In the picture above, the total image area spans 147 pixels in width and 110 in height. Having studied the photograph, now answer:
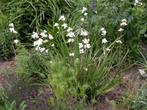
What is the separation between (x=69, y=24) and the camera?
214 inches

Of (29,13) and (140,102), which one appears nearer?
(140,102)

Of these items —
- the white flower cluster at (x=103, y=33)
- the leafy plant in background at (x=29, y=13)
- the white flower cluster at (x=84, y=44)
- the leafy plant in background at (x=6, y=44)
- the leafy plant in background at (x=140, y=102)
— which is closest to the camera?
the leafy plant in background at (x=140, y=102)

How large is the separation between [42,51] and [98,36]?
75 cm

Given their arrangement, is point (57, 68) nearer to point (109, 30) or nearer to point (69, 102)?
point (69, 102)

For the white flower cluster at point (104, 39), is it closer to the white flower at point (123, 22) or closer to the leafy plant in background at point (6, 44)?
the white flower at point (123, 22)

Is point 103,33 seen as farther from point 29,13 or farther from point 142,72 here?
point 29,13

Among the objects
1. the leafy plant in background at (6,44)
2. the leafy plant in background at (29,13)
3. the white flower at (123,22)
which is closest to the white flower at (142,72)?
the white flower at (123,22)

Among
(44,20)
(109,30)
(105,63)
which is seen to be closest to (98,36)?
(109,30)

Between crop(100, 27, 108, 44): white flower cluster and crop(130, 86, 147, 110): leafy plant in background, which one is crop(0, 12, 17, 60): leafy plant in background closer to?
crop(100, 27, 108, 44): white flower cluster

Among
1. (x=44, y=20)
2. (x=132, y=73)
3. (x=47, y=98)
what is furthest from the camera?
(x=44, y=20)

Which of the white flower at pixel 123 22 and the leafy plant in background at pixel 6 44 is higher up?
the leafy plant in background at pixel 6 44

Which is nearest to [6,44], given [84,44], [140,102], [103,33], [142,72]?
[84,44]

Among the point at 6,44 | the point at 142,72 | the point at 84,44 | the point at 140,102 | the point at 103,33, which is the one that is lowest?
the point at 140,102

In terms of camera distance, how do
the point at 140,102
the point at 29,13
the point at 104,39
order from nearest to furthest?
1. the point at 140,102
2. the point at 104,39
3. the point at 29,13
